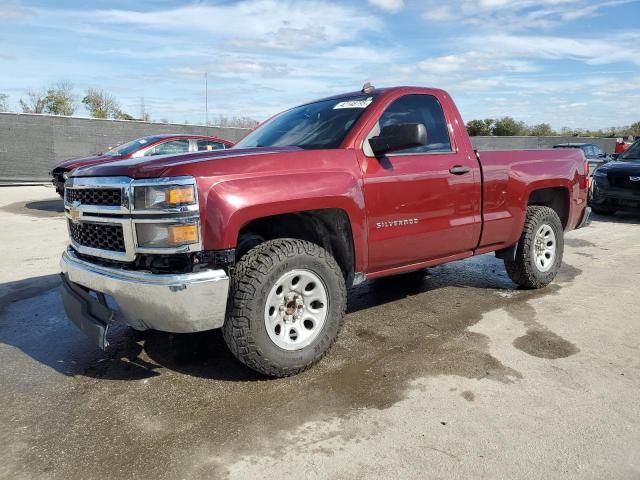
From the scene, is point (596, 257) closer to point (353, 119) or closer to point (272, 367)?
point (353, 119)

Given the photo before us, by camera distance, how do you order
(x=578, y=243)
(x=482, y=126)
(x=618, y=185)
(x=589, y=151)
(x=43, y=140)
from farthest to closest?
1. (x=482, y=126)
2. (x=43, y=140)
3. (x=589, y=151)
4. (x=618, y=185)
5. (x=578, y=243)

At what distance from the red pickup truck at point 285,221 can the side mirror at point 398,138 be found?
0.04 feet

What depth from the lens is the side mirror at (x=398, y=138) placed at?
3730 mm

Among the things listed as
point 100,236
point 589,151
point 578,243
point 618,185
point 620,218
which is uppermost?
point 100,236

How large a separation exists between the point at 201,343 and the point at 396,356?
1529 millimetres

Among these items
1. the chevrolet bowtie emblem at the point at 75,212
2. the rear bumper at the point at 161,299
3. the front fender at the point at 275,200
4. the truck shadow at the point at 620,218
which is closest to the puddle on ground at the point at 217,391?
the rear bumper at the point at 161,299

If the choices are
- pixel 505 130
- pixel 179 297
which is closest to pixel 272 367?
pixel 179 297

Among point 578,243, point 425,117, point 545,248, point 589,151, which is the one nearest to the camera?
point 425,117

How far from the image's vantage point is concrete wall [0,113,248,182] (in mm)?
18734

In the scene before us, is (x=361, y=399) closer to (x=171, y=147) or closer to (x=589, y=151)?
(x=171, y=147)

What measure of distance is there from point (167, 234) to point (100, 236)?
0.67 m

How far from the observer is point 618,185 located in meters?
10.7

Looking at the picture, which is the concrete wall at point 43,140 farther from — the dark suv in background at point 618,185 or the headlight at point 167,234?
the headlight at point 167,234

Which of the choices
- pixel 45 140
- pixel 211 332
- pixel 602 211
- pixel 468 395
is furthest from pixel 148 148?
pixel 45 140
